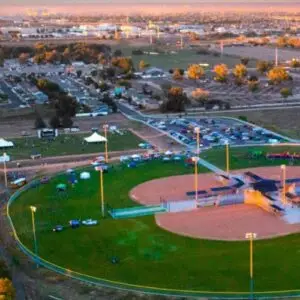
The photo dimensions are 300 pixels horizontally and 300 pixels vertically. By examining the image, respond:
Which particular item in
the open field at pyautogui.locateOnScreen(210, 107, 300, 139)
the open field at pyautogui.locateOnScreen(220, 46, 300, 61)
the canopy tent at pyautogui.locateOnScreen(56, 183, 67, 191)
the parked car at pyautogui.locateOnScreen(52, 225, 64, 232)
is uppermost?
the parked car at pyautogui.locateOnScreen(52, 225, 64, 232)

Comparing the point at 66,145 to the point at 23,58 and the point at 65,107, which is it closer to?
the point at 65,107

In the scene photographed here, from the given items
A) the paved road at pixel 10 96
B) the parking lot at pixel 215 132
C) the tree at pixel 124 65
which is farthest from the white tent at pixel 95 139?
the tree at pixel 124 65

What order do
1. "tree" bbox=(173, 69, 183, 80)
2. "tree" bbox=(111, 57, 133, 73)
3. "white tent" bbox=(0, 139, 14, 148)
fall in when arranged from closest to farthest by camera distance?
"white tent" bbox=(0, 139, 14, 148) < "tree" bbox=(173, 69, 183, 80) < "tree" bbox=(111, 57, 133, 73)

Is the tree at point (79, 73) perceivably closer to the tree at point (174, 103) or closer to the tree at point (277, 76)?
the tree at point (277, 76)

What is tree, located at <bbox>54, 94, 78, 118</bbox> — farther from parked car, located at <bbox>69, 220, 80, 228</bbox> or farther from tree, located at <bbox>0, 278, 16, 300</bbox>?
tree, located at <bbox>0, 278, 16, 300</bbox>

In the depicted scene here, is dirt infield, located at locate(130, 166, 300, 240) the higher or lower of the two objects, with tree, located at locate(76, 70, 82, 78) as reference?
higher

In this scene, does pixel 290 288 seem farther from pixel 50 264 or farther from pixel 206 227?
pixel 50 264

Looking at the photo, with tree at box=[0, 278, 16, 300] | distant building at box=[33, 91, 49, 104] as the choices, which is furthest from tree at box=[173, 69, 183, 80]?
tree at box=[0, 278, 16, 300]

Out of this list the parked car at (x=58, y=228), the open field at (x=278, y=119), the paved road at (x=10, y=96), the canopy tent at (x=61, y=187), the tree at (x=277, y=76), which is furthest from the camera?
the tree at (x=277, y=76)
